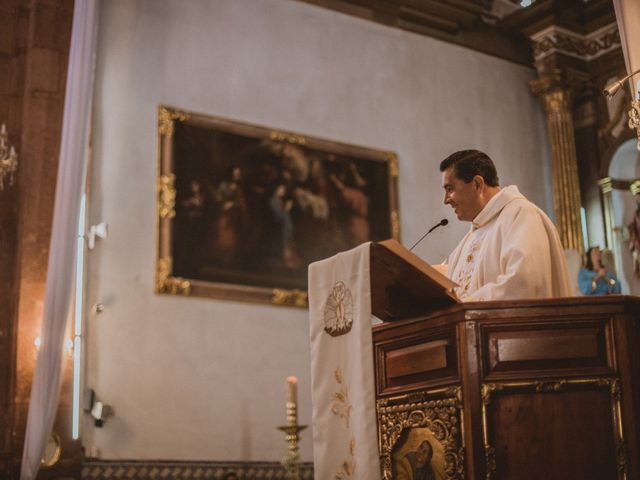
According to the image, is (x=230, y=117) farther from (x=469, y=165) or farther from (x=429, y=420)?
(x=429, y=420)

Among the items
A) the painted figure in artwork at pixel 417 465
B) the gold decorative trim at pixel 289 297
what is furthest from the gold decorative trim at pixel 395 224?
the painted figure in artwork at pixel 417 465

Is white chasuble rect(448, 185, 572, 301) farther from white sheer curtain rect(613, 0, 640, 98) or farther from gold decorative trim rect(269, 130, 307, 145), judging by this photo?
gold decorative trim rect(269, 130, 307, 145)

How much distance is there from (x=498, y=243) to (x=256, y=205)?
6.61 meters

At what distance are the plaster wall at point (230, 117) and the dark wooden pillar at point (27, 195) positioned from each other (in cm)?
64

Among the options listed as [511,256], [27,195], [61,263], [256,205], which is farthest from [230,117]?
[511,256]

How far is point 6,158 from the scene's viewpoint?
28.7ft

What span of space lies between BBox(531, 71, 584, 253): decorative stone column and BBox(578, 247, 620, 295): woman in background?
450mm

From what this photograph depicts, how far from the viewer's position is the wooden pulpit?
3469 millimetres

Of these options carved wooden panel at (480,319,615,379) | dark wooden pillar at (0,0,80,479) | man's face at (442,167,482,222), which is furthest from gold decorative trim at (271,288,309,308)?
carved wooden panel at (480,319,615,379)

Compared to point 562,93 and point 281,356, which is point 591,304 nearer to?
point 281,356

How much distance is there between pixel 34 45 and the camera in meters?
9.33

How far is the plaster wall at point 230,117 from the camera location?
9.49 meters

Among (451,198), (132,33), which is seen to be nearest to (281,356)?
(132,33)

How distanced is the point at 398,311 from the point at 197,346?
6006mm
